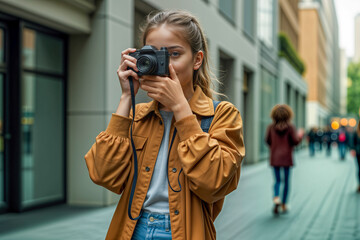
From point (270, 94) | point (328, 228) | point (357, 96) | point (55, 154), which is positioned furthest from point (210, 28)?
point (357, 96)

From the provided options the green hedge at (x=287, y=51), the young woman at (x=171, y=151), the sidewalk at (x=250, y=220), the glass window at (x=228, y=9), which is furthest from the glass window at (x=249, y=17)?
the young woman at (x=171, y=151)

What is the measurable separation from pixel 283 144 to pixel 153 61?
6.58m

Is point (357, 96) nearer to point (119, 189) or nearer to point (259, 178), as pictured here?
point (259, 178)

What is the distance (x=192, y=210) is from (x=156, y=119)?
42 centimetres

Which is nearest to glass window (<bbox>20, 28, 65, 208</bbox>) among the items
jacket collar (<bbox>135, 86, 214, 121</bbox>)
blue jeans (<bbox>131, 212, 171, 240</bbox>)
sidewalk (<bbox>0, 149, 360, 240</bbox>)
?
sidewalk (<bbox>0, 149, 360, 240</bbox>)

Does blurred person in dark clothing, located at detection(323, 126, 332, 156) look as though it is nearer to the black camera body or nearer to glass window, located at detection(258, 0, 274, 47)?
glass window, located at detection(258, 0, 274, 47)

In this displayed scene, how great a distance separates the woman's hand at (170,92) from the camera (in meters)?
1.80

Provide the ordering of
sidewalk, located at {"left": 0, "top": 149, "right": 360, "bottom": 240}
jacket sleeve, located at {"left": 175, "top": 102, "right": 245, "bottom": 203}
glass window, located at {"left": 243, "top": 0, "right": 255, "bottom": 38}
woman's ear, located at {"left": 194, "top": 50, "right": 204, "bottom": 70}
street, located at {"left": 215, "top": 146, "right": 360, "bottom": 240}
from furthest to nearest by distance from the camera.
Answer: glass window, located at {"left": 243, "top": 0, "right": 255, "bottom": 38}
street, located at {"left": 215, "top": 146, "right": 360, "bottom": 240}
sidewalk, located at {"left": 0, "top": 149, "right": 360, "bottom": 240}
woman's ear, located at {"left": 194, "top": 50, "right": 204, "bottom": 70}
jacket sleeve, located at {"left": 175, "top": 102, "right": 245, "bottom": 203}

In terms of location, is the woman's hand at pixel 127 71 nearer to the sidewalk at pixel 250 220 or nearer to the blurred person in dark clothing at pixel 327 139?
the sidewalk at pixel 250 220

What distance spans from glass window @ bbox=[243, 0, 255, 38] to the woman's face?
685 inches

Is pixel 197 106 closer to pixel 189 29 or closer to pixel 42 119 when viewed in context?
pixel 189 29

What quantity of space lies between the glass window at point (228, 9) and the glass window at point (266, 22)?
4313mm

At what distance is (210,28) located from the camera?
13.7 meters

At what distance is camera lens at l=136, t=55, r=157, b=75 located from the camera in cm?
179
